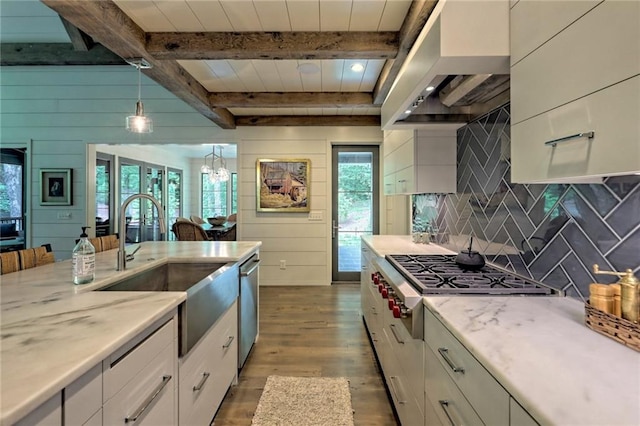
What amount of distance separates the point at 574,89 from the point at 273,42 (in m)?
2.15

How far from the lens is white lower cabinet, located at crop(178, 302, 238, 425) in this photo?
1.46 m

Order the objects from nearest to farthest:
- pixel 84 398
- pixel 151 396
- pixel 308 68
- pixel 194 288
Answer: pixel 84 398, pixel 151 396, pixel 194 288, pixel 308 68

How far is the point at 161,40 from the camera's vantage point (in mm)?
2473

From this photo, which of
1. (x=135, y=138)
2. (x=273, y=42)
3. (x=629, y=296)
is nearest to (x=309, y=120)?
(x=273, y=42)

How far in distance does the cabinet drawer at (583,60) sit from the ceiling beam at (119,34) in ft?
7.67

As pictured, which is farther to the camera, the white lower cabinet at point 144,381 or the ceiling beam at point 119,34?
the ceiling beam at point 119,34

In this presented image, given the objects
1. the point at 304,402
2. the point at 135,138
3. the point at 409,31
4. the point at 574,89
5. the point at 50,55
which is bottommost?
the point at 304,402

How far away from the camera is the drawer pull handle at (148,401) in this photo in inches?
39.8

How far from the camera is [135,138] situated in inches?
191

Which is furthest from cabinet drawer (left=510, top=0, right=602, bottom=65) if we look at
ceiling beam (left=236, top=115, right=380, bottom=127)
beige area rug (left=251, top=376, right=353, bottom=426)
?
ceiling beam (left=236, top=115, right=380, bottom=127)

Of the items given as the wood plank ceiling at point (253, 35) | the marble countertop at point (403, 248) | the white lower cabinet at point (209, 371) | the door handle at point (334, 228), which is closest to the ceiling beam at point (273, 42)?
the wood plank ceiling at point (253, 35)

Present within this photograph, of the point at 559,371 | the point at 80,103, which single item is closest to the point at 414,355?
the point at 559,371

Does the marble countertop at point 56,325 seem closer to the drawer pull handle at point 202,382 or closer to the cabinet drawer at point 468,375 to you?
the drawer pull handle at point 202,382

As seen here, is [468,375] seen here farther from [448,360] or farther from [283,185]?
[283,185]
